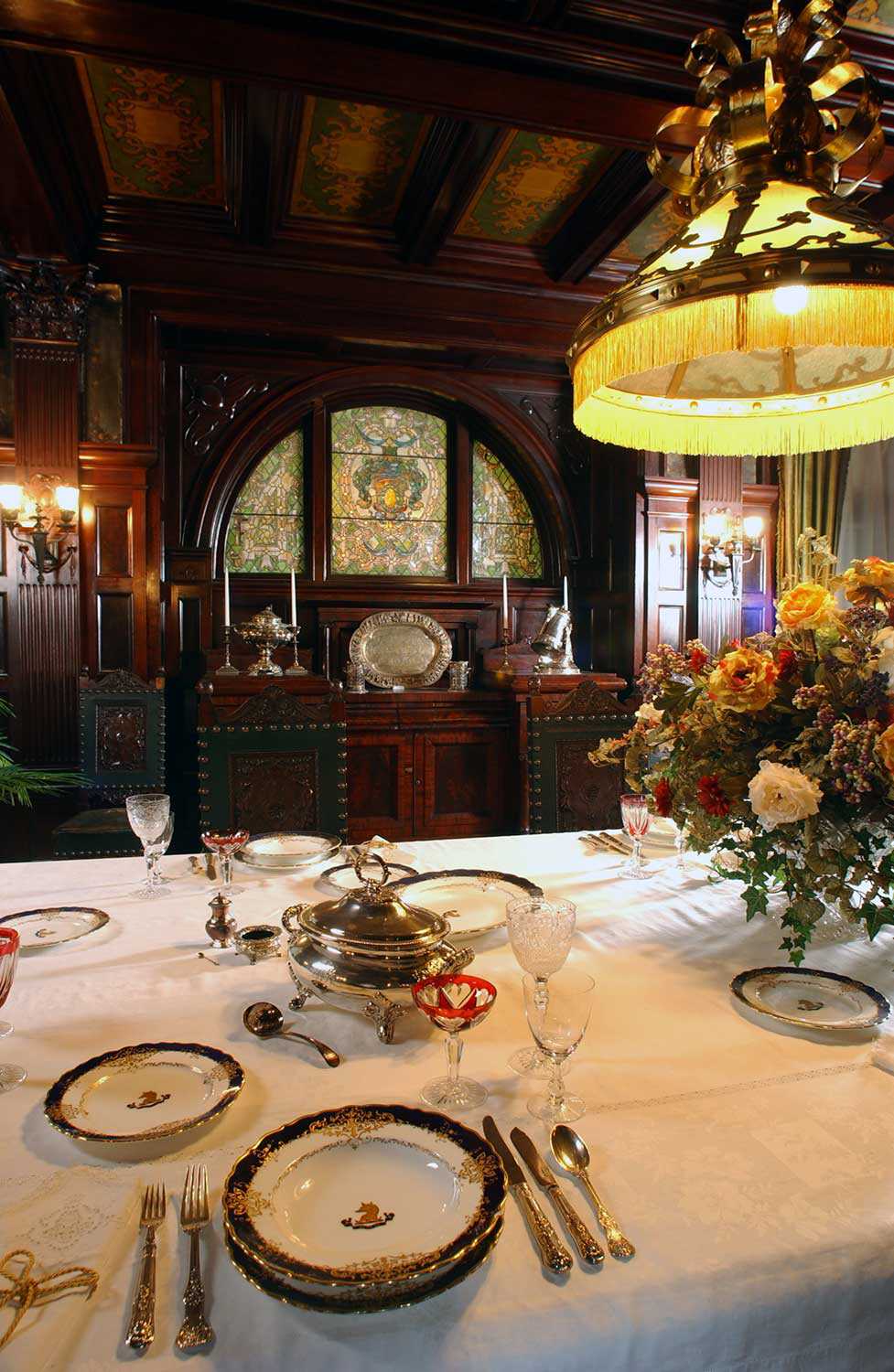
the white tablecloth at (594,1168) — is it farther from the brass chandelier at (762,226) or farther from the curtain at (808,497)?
the curtain at (808,497)

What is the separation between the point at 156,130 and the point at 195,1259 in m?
3.81

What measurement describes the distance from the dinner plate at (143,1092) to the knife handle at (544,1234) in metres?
0.34

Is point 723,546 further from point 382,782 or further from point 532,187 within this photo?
point 382,782

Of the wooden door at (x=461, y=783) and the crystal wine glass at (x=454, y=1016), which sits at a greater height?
the crystal wine glass at (x=454, y=1016)

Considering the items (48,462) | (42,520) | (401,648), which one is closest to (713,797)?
(42,520)

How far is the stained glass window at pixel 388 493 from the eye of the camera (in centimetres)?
516

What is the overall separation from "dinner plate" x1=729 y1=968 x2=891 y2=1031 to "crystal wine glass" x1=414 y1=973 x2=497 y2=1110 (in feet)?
1.45

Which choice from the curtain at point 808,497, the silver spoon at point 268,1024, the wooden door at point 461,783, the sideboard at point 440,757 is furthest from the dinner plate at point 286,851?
the curtain at point 808,497

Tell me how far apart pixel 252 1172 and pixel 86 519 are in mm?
3989

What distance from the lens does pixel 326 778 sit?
263cm

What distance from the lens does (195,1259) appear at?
2.29 feet

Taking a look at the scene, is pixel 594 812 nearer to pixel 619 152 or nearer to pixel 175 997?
pixel 175 997

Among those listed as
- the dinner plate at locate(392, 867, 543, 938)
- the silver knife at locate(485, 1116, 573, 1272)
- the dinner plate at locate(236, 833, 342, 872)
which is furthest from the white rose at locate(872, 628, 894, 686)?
the dinner plate at locate(236, 833, 342, 872)

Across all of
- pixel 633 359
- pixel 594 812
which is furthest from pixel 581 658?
pixel 633 359
